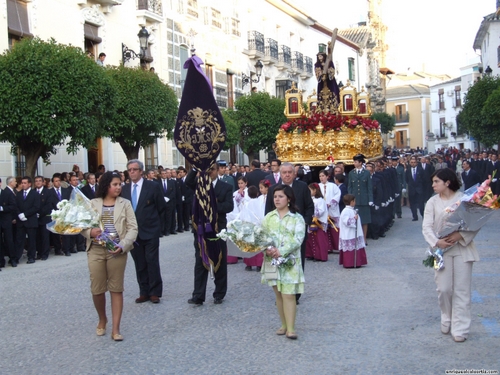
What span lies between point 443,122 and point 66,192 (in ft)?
217

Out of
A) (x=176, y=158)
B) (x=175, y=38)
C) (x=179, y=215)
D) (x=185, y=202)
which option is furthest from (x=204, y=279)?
(x=175, y=38)

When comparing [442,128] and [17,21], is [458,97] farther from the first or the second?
[17,21]

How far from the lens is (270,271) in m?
7.16

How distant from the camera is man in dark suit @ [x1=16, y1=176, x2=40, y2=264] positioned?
14.1 metres

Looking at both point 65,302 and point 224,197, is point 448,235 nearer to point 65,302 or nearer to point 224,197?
point 224,197

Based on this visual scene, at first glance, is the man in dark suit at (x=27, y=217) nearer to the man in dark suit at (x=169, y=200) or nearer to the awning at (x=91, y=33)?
the man in dark suit at (x=169, y=200)

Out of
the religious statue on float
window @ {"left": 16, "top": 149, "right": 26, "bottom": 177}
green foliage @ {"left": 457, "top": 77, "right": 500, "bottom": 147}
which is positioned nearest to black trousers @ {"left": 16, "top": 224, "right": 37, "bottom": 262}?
window @ {"left": 16, "top": 149, "right": 26, "bottom": 177}

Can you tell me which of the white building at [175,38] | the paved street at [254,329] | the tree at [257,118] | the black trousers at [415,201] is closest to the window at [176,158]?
the white building at [175,38]

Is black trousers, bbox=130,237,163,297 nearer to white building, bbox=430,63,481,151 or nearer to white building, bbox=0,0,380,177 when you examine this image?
white building, bbox=0,0,380,177

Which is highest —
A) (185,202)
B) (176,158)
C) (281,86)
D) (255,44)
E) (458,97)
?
(255,44)

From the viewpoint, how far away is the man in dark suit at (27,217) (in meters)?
14.1

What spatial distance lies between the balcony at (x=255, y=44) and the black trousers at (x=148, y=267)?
1175 inches

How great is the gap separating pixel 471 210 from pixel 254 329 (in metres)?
2.47

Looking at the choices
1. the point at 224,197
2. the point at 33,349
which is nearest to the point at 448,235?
the point at 224,197
